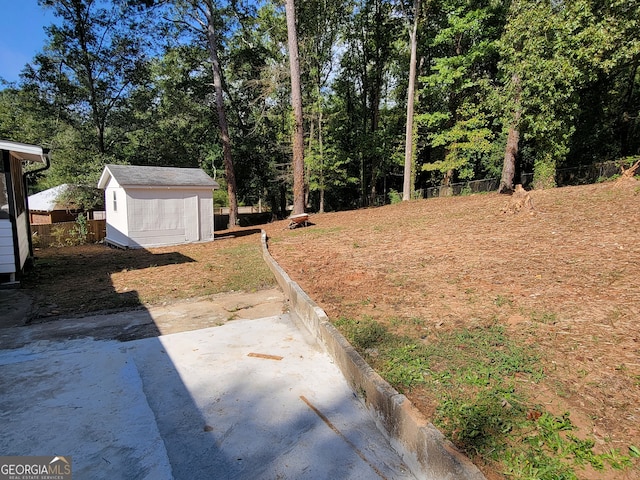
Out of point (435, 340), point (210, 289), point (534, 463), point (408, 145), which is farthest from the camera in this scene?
point (408, 145)

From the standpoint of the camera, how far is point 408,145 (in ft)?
54.9

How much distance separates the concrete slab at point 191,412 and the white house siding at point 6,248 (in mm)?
4481

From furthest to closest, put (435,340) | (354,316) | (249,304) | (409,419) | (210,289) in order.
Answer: (210,289) < (249,304) < (354,316) < (435,340) < (409,419)

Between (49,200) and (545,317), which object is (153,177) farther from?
Answer: (49,200)

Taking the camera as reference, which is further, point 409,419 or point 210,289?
point 210,289

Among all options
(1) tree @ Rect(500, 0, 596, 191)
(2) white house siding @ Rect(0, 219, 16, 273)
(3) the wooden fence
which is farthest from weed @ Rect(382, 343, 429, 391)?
(3) the wooden fence

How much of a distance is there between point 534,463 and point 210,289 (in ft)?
19.2

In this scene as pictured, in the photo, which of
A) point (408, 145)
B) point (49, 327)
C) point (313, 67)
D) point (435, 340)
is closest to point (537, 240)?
point (435, 340)

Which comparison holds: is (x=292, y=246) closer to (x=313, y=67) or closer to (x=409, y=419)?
(x=409, y=419)

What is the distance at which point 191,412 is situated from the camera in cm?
287

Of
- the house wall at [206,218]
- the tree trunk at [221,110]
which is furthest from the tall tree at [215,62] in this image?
the house wall at [206,218]

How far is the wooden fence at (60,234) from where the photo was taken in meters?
15.3

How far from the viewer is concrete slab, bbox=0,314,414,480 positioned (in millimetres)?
2297

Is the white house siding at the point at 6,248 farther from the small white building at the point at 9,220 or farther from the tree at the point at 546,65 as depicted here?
the tree at the point at 546,65
